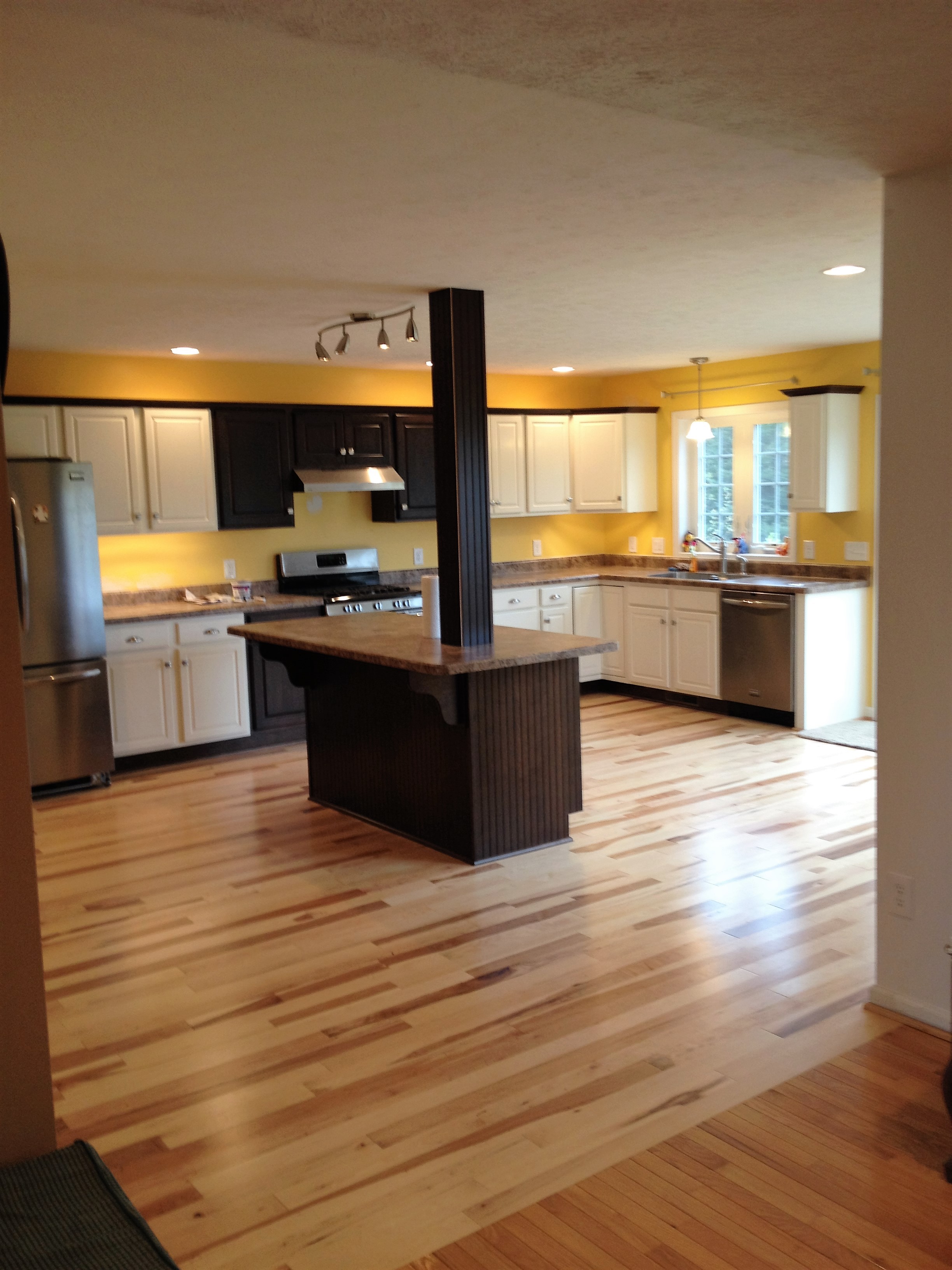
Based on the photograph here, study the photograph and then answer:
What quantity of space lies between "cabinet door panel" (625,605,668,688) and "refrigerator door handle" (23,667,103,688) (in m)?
3.81

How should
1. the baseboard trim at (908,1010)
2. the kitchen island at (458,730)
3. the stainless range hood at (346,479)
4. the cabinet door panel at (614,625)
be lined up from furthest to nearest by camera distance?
the cabinet door panel at (614,625) → the stainless range hood at (346,479) → the kitchen island at (458,730) → the baseboard trim at (908,1010)

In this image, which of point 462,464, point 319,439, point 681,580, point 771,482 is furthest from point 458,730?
point 771,482

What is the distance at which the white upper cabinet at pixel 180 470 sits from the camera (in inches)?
254

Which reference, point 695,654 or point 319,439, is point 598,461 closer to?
point 695,654

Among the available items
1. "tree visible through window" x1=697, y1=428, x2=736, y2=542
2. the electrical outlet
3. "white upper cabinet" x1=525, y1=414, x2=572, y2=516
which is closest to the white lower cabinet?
"white upper cabinet" x1=525, y1=414, x2=572, y2=516

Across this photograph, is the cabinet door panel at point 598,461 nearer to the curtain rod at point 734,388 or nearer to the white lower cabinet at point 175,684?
the curtain rod at point 734,388

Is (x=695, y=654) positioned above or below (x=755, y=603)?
below

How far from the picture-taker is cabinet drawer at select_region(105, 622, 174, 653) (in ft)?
19.9

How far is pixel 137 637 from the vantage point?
6145mm

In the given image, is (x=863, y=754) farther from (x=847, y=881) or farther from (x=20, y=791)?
(x=20, y=791)

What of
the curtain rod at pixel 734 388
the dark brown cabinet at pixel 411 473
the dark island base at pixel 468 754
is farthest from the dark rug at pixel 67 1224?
the curtain rod at pixel 734 388

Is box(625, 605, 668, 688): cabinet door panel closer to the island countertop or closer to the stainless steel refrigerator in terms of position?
the island countertop

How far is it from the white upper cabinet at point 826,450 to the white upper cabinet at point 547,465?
74.8 inches

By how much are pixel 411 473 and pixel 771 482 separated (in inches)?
99.8
